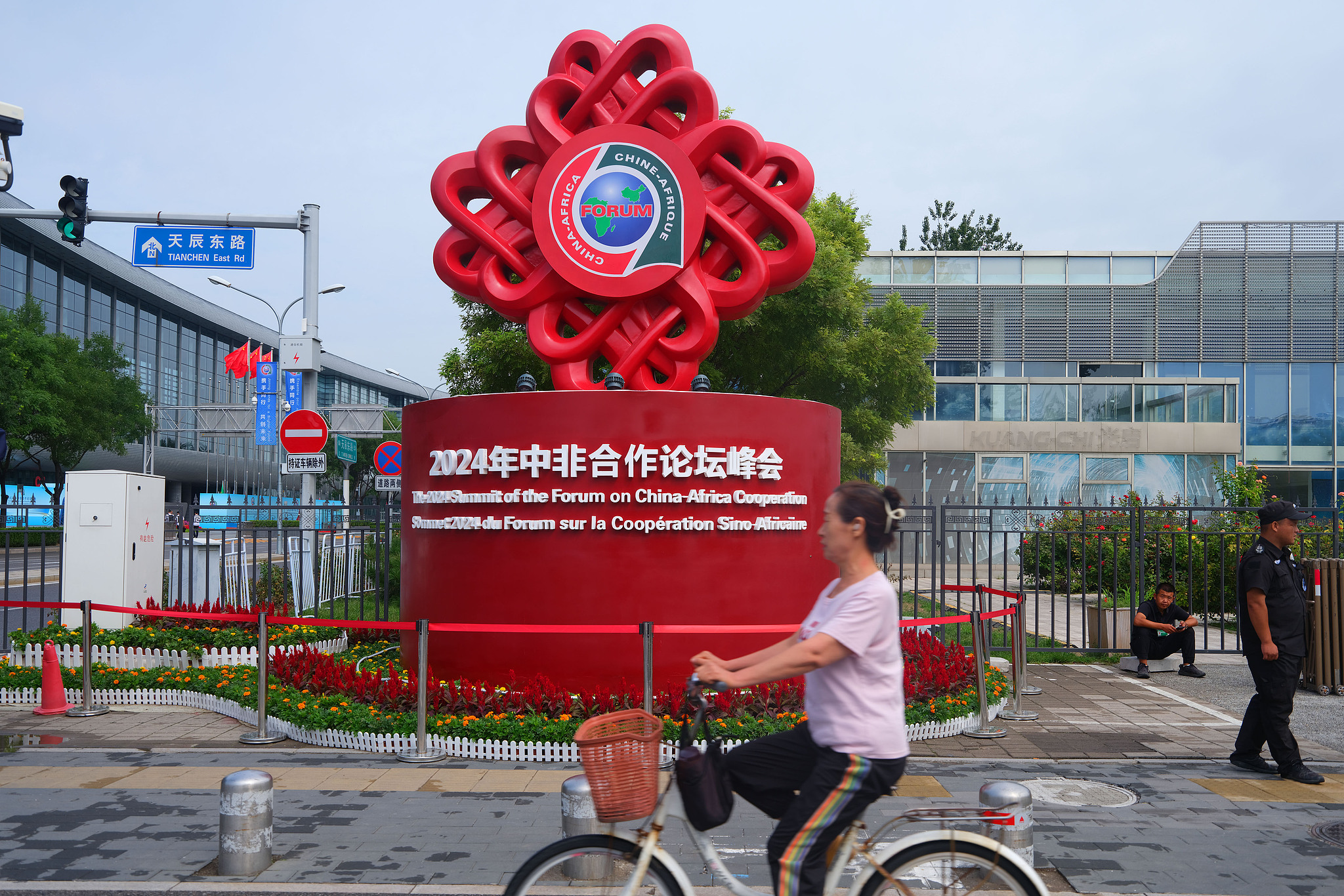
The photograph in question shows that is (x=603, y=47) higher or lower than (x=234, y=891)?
higher

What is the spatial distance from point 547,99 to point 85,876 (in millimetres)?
7922

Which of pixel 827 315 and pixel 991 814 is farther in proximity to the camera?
pixel 827 315

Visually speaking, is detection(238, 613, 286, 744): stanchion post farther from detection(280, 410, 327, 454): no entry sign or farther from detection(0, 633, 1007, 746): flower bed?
detection(280, 410, 327, 454): no entry sign

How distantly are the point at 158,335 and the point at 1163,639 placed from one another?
221 feet

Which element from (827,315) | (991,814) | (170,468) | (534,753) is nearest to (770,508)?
(534,753)

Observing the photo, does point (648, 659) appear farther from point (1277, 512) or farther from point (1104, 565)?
point (1104, 565)

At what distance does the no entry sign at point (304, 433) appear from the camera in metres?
15.1

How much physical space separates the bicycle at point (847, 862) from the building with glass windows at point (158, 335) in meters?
40.6

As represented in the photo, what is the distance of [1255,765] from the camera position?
752cm

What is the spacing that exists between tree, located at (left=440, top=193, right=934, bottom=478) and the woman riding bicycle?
737 inches

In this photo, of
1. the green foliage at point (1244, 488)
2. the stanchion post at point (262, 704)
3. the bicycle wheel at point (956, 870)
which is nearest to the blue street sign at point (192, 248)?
the stanchion post at point (262, 704)

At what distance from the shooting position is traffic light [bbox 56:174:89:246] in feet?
46.3

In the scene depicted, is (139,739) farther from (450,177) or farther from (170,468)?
(170,468)

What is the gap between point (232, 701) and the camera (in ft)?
31.2
